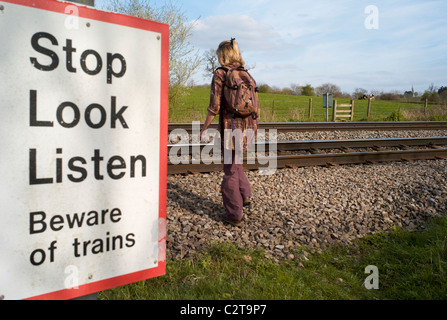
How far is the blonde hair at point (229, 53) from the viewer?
3977 millimetres

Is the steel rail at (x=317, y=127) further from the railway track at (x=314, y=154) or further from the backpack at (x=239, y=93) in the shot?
the backpack at (x=239, y=93)

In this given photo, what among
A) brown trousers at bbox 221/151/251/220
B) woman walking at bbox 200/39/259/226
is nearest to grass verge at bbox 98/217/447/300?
brown trousers at bbox 221/151/251/220

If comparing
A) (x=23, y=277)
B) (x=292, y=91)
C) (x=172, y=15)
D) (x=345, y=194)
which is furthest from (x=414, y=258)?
(x=292, y=91)

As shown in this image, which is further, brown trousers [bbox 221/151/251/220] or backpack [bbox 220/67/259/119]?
brown trousers [bbox 221/151/251/220]

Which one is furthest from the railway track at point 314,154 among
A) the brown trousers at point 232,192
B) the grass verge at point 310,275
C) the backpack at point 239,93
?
the grass verge at point 310,275

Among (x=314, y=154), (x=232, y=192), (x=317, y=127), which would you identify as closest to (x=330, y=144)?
(x=314, y=154)

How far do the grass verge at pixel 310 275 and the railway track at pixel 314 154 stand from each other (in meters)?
2.91

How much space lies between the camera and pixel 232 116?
13.2 feet

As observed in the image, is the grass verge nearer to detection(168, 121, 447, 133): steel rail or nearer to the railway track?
the railway track

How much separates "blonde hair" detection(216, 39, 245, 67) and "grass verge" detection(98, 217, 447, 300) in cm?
209

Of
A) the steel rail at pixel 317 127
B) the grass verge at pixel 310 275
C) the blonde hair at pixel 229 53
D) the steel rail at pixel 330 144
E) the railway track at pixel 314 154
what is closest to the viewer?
the grass verge at pixel 310 275

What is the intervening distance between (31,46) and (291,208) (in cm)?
402

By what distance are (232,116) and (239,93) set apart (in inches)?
12.1

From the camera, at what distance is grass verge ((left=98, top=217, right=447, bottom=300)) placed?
263 centimetres
